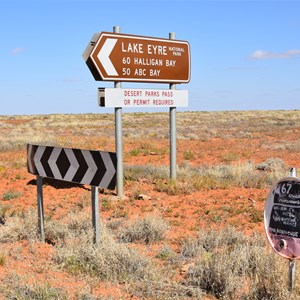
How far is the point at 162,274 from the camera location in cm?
483

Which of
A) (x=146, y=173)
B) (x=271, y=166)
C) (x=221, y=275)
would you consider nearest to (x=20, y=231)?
(x=221, y=275)

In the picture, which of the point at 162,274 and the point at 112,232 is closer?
the point at 162,274

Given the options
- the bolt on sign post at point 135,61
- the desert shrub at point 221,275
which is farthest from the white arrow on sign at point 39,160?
the bolt on sign post at point 135,61

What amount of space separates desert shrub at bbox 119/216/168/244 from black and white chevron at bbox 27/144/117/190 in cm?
116

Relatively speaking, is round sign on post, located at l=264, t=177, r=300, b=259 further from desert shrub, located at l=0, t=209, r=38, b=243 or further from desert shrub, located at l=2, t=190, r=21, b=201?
desert shrub, located at l=2, t=190, r=21, b=201

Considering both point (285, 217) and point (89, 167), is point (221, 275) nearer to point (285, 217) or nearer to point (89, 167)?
point (285, 217)

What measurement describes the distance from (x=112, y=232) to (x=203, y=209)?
230cm

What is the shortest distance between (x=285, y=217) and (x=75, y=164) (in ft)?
10.1

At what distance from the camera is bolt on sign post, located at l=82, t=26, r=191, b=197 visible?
8977 millimetres

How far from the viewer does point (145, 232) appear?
6.31 metres

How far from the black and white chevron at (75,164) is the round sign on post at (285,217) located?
2.05 meters

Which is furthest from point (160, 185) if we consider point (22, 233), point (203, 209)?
point (22, 233)

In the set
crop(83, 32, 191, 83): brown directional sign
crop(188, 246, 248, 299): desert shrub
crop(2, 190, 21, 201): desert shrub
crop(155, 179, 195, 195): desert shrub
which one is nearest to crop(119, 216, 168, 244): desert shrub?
crop(188, 246, 248, 299): desert shrub

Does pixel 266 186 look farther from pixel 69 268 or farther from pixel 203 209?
pixel 69 268
